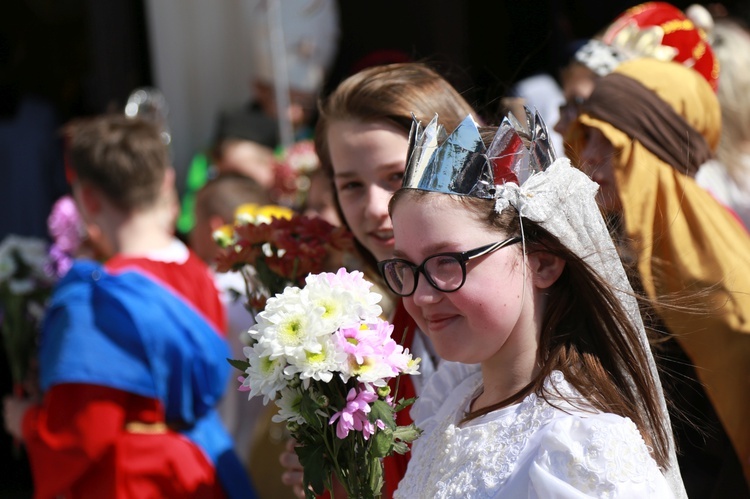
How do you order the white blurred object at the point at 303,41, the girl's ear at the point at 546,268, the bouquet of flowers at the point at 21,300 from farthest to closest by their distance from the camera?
the white blurred object at the point at 303,41 → the bouquet of flowers at the point at 21,300 → the girl's ear at the point at 546,268

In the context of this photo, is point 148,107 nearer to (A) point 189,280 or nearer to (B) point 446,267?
(A) point 189,280

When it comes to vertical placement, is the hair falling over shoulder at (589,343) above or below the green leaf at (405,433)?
above

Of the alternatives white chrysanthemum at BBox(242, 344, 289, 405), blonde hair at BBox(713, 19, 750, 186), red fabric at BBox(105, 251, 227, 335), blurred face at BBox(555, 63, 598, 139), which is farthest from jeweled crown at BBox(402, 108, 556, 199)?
blonde hair at BBox(713, 19, 750, 186)

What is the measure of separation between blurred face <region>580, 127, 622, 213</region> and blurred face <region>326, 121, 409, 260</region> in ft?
1.66

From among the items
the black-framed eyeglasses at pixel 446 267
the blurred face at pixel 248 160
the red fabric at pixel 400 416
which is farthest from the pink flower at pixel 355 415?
the blurred face at pixel 248 160

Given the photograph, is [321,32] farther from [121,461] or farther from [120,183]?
[121,461]

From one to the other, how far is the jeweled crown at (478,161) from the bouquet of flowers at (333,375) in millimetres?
244

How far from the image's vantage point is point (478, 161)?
5.74 feet

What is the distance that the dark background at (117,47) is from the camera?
552 centimetres

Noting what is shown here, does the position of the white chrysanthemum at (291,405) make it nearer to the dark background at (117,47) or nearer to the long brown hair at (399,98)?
the long brown hair at (399,98)

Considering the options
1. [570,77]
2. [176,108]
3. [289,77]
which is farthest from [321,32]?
[570,77]

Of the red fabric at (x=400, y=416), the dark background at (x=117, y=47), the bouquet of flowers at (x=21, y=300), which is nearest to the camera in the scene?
the red fabric at (x=400, y=416)

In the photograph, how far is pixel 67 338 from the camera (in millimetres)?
3172

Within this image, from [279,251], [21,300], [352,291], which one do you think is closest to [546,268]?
[352,291]
